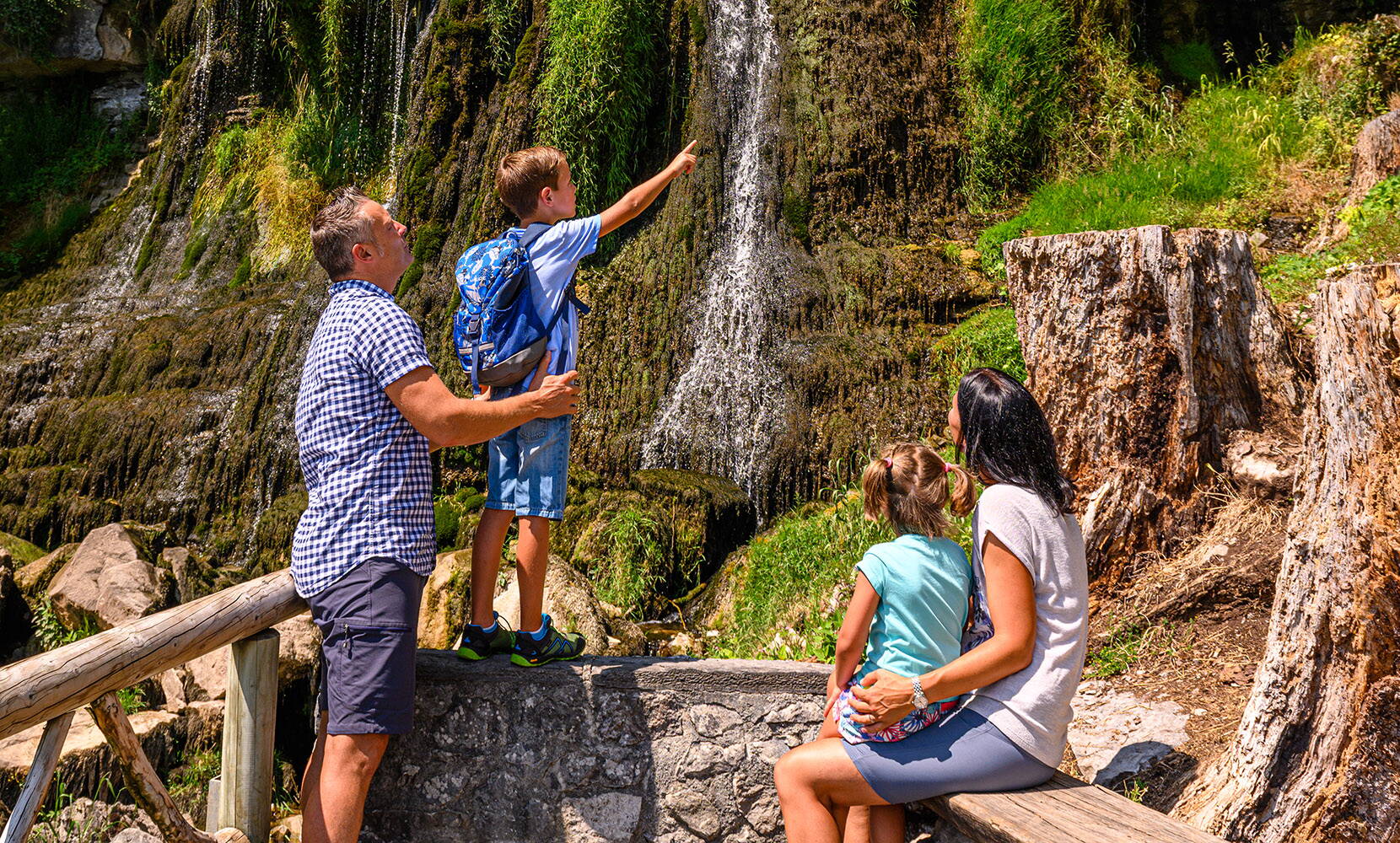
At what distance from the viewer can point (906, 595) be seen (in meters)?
2.70

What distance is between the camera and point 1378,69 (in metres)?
8.72

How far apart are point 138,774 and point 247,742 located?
393 mm

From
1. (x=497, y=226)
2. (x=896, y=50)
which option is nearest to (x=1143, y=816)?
(x=497, y=226)

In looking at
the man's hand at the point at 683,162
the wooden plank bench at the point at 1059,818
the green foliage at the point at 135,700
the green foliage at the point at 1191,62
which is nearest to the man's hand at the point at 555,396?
the man's hand at the point at 683,162

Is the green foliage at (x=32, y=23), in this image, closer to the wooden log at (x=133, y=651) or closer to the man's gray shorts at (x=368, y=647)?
the wooden log at (x=133, y=651)

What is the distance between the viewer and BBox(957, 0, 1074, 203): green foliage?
32.4 ft

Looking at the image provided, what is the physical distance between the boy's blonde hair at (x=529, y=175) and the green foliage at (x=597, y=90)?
21.0 feet

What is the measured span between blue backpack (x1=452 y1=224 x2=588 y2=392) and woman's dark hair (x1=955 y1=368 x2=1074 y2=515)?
1300mm

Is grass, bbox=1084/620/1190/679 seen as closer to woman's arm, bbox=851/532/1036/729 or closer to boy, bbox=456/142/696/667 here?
woman's arm, bbox=851/532/1036/729

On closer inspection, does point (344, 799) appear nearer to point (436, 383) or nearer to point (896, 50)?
point (436, 383)

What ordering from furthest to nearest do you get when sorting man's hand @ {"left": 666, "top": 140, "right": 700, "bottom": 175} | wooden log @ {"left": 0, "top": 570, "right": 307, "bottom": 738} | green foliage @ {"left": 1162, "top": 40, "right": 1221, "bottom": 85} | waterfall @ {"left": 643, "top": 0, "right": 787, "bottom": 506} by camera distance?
green foliage @ {"left": 1162, "top": 40, "right": 1221, "bottom": 85}, waterfall @ {"left": 643, "top": 0, "right": 787, "bottom": 506}, man's hand @ {"left": 666, "top": 140, "right": 700, "bottom": 175}, wooden log @ {"left": 0, "top": 570, "right": 307, "bottom": 738}

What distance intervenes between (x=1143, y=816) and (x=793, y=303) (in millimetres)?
6475

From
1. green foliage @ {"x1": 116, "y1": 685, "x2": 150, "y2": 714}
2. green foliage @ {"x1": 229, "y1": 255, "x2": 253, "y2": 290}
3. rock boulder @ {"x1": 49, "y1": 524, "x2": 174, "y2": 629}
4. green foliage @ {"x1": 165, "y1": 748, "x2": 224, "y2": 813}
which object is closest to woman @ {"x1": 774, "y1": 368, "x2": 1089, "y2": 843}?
green foliage @ {"x1": 165, "y1": 748, "x2": 224, "y2": 813}

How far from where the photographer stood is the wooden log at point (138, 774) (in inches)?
96.8
